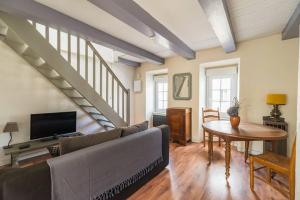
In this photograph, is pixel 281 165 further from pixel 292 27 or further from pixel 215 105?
pixel 215 105

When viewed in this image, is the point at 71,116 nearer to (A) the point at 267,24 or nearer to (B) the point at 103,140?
(B) the point at 103,140

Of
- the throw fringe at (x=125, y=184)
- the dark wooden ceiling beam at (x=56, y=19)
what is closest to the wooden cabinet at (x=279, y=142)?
the throw fringe at (x=125, y=184)

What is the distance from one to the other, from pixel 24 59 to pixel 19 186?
2.69m

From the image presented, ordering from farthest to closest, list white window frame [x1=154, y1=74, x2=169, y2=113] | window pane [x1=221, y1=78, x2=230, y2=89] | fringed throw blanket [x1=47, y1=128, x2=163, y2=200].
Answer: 1. white window frame [x1=154, y1=74, x2=169, y2=113]
2. window pane [x1=221, y1=78, x2=230, y2=89]
3. fringed throw blanket [x1=47, y1=128, x2=163, y2=200]

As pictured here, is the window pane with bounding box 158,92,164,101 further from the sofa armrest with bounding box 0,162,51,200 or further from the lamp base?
the sofa armrest with bounding box 0,162,51,200

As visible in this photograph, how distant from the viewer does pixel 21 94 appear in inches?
112

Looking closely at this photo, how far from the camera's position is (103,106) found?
10.1 feet

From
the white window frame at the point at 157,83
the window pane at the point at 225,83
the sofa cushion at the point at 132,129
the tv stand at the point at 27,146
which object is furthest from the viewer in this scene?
the white window frame at the point at 157,83

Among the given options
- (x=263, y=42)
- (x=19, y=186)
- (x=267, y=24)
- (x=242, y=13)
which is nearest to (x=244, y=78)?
(x=263, y=42)

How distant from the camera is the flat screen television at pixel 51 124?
9.14 feet

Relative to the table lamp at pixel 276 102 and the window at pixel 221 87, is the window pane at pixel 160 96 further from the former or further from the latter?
the table lamp at pixel 276 102

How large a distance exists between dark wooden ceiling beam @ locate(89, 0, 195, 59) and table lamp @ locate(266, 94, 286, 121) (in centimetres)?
191

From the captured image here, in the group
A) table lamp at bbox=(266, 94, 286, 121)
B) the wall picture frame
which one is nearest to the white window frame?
the wall picture frame

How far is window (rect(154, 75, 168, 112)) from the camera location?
16.5 ft
